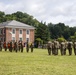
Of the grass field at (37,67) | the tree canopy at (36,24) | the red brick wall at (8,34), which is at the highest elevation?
the tree canopy at (36,24)

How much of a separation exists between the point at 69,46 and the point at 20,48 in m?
11.3

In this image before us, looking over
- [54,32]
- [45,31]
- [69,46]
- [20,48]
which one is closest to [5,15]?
[54,32]

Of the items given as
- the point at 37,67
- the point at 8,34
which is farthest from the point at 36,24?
the point at 37,67

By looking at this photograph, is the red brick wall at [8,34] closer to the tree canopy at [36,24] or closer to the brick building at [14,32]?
the brick building at [14,32]

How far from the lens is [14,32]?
9425 centimetres

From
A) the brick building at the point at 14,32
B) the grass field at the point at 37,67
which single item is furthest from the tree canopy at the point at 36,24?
the grass field at the point at 37,67

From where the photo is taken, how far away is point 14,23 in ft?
313

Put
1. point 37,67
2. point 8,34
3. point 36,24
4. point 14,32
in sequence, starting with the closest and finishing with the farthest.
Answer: point 37,67
point 8,34
point 14,32
point 36,24

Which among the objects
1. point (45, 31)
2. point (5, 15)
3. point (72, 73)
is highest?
point (5, 15)

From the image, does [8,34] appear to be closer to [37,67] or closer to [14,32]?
[14,32]

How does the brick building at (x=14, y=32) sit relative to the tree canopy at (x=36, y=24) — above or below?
below

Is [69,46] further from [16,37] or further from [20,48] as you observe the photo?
[16,37]

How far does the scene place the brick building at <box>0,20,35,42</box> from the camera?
92.2m

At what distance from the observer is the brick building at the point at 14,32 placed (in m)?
92.2
